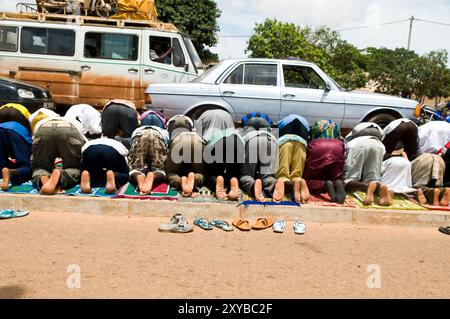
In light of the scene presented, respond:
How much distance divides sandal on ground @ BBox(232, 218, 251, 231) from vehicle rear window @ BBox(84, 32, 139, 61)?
572 centimetres

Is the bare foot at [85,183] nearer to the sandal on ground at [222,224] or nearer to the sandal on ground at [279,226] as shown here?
the sandal on ground at [222,224]

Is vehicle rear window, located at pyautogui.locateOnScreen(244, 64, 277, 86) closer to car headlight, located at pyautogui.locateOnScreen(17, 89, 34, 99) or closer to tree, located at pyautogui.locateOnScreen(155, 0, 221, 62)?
car headlight, located at pyautogui.locateOnScreen(17, 89, 34, 99)

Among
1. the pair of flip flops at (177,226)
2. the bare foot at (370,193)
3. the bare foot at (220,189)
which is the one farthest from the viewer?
the bare foot at (370,193)

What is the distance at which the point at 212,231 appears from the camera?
449 cm

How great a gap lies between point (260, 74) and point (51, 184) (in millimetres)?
4190

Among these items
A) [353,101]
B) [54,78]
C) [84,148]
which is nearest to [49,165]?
[84,148]

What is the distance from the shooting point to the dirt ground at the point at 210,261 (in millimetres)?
3141

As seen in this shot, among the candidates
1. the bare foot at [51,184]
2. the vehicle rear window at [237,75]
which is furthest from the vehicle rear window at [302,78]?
the bare foot at [51,184]

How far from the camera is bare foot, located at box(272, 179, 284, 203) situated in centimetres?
514

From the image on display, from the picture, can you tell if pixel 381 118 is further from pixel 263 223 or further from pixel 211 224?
pixel 211 224

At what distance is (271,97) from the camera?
7402 mm

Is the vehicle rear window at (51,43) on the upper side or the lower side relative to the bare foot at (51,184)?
upper

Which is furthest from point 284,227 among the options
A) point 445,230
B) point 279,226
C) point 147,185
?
point 445,230

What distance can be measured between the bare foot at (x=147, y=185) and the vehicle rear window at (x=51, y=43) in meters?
5.23
